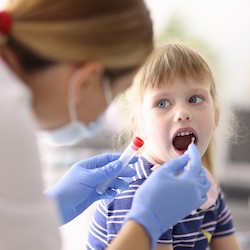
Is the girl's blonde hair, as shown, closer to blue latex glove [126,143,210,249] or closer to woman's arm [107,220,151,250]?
blue latex glove [126,143,210,249]

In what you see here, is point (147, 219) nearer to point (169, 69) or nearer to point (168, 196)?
point (168, 196)

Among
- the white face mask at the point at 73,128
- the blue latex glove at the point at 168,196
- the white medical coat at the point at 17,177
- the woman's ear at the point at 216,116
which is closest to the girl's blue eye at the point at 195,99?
the woman's ear at the point at 216,116

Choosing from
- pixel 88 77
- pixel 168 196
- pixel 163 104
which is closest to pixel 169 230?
pixel 168 196

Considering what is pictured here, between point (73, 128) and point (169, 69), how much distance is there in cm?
36

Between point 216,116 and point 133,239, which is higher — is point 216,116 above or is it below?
above

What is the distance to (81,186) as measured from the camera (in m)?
1.20

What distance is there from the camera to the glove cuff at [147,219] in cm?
94

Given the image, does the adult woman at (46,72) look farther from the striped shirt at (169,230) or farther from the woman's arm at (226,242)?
the woman's arm at (226,242)

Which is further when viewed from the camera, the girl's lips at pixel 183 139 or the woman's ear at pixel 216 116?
the woman's ear at pixel 216 116

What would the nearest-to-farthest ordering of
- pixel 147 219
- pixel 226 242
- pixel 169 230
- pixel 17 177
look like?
pixel 17 177 → pixel 147 219 → pixel 169 230 → pixel 226 242

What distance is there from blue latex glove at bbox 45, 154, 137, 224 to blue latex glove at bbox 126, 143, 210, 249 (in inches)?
8.3

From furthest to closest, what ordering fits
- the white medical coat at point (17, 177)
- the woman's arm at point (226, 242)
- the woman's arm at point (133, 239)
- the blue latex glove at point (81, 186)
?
the woman's arm at point (226, 242) < the blue latex glove at point (81, 186) < the woman's arm at point (133, 239) < the white medical coat at point (17, 177)

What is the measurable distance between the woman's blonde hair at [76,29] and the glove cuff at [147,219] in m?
0.27

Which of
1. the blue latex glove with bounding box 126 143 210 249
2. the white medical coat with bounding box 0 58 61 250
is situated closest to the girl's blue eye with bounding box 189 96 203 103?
the blue latex glove with bounding box 126 143 210 249
